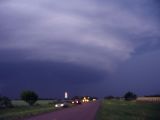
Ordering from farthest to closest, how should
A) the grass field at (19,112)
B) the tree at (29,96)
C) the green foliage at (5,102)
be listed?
the tree at (29,96)
the green foliage at (5,102)
the grass field at (19,112)

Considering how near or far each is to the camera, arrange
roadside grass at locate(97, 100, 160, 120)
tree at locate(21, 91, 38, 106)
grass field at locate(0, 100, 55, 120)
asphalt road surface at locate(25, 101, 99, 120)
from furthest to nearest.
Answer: tree at locate(21, 91, 38, 106)
grass field at locate(0, 100, 55, 120)
roadside grass at locate(97, 100, 160, 120)
asphalt road surface at locate(25, 101, 99, 120)

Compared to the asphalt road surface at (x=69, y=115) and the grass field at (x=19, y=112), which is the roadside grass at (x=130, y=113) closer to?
the asphalt road surface at (x=69, y=115)

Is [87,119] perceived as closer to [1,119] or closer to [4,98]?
[1,119]

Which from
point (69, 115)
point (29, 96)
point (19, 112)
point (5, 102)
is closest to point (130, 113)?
point (69, 115)

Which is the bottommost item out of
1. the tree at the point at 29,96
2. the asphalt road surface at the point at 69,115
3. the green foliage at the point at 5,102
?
the asphalt road surface at the point at 69,115

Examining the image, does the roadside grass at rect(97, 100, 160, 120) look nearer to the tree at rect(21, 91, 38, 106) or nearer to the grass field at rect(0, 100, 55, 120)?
the grass field at rect(0, 100, 55, 120)

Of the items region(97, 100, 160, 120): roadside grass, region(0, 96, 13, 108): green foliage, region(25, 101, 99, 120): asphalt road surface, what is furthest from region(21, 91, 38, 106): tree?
region(25, 101, 99, 120): asphalt road surface

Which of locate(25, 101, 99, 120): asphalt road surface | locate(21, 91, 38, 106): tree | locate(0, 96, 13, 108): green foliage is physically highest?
locate(21, 91, 38, 106): tree

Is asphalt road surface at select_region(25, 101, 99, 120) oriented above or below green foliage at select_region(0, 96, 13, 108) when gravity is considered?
below

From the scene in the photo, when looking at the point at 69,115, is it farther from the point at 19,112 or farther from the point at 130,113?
the point at 19,112

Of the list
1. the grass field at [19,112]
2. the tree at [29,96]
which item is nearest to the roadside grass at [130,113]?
the grass field at [19,112]

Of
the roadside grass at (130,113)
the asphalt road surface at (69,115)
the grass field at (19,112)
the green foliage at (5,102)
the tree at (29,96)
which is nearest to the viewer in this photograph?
the asphalt road surface at (69,115)

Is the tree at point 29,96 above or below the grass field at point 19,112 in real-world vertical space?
above

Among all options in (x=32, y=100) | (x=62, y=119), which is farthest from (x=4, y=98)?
(x=62, y=119)
